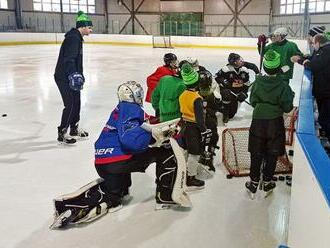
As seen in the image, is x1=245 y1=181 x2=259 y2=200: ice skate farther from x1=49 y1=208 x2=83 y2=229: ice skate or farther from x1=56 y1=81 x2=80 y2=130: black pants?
x1=56 y1=81 x2=80 y2=130: black pants

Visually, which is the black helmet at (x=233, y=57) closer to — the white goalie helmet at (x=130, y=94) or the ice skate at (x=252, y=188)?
the ice skate at (x=252, y=188)

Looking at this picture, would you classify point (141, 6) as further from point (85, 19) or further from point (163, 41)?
point (85, 19)

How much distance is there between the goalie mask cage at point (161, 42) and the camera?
74.4ft

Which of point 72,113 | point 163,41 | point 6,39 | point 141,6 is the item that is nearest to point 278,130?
point 72,113

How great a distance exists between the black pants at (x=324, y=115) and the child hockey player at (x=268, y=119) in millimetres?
1441

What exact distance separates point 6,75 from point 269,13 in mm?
19631

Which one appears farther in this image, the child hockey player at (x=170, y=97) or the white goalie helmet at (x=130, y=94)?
the child hockey player at (x=170, y=97)

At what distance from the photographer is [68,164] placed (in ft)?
13.4

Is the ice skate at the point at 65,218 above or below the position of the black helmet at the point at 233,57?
below

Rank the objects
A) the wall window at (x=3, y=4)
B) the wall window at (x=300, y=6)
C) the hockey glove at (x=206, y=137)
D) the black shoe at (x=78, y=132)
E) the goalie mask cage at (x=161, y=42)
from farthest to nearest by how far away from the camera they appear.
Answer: the wall window at (x=3, y=4)
the goalie mask cage at (x=161, y=42)
the wall window at (x=300, y=6)
the black shoe at (x=78, y=132)
the hockey glove at (x=206, y=137)

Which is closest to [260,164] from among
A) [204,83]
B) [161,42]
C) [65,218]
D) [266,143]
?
[266,143]

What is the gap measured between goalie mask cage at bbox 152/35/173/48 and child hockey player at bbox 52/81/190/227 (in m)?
20.0

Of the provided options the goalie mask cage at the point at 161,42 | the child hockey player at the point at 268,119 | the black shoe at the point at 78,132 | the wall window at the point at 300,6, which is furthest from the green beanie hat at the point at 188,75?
the wall window at the point at 300,6

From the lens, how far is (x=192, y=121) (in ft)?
11.0
